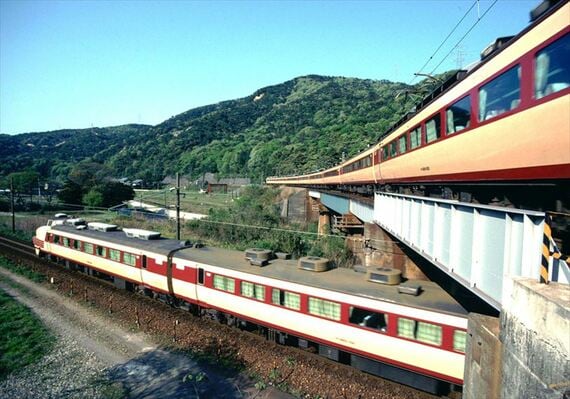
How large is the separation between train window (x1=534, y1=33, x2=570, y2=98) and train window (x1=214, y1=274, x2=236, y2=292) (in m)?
12.0

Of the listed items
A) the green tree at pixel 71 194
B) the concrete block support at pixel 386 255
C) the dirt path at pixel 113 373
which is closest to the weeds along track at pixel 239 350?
the dirt path at pixel 113 373

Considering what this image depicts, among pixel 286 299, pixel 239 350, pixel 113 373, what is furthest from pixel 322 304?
pixel 113 373

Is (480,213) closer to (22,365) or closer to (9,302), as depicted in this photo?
(22,365)

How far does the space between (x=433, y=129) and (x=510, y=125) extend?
15.5 feet

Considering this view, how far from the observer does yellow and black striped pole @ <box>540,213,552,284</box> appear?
5.69 m

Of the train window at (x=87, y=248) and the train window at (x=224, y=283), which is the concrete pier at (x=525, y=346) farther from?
the train window at (x=87, y=248)

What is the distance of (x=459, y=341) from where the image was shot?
9773mm

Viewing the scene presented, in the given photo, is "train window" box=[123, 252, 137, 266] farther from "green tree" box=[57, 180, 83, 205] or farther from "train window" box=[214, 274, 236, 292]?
"green tree" box=[57, 180, 83, 205]

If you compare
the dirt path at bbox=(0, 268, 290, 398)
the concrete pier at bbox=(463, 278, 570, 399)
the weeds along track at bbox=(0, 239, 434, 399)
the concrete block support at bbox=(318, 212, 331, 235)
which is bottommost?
the dirt path at bbox=(0, 268, 290, 398)

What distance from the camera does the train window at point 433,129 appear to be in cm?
1064

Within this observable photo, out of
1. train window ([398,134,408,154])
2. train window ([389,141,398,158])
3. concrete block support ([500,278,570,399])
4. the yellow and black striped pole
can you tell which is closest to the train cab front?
train window ([389,141,398,158])

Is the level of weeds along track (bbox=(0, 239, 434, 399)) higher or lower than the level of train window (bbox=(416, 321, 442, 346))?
lower

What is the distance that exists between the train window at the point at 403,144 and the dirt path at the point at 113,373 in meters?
9.80

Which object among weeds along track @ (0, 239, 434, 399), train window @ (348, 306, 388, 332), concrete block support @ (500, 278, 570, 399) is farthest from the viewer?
weeds along track @ (0, 239, 434, 399)
